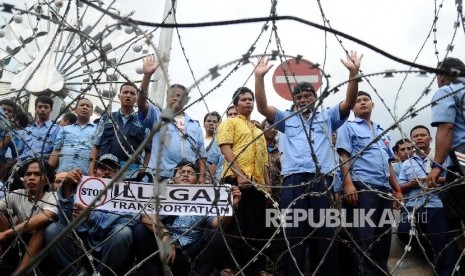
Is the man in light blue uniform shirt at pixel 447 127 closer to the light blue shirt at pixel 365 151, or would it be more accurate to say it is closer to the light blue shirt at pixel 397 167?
the light blue shirt at pixel 365 151

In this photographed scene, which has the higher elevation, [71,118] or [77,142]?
[71,118]

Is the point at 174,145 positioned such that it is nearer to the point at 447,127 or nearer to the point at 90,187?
the point at 90,187

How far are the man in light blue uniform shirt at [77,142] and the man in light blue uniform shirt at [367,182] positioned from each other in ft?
7.31

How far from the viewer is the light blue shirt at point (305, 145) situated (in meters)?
4.46

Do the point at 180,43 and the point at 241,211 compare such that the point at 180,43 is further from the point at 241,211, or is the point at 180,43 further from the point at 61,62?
the point at 61,62

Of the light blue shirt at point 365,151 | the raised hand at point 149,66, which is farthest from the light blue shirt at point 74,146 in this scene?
the light blue shirt at point 365,151

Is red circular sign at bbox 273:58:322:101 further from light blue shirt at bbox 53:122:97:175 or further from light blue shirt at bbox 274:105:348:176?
light blue shirt at bbox 53:122:97:175

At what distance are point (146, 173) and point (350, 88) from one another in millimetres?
1727

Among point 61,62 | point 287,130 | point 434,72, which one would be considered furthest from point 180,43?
point 61,62

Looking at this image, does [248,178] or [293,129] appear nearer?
[293,129]

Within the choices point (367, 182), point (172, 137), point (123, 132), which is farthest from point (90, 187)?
point (367, 182)

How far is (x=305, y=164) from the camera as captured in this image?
4.46m

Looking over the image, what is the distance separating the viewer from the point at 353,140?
5.00 metres

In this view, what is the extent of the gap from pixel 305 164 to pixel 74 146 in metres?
2.19
